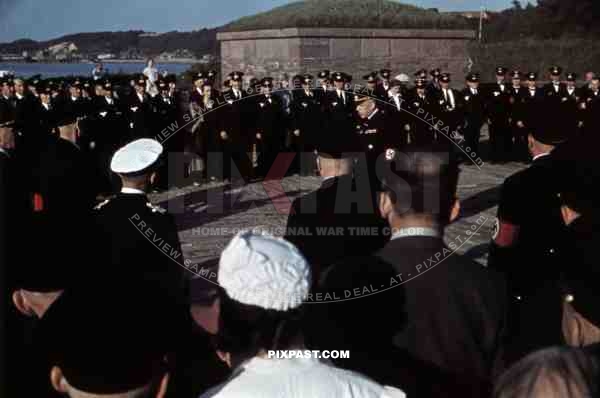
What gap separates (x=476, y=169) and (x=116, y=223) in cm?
1147

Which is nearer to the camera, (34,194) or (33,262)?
(33,262)

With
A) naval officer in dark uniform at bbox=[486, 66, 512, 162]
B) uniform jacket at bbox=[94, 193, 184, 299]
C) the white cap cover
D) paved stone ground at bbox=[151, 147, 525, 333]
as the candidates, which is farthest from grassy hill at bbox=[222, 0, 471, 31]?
uniform jacket at bbox=[94, 193, 184, 299]

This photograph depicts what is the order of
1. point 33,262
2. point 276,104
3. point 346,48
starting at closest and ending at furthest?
point 33,262 → point 276,104 → point 346,48

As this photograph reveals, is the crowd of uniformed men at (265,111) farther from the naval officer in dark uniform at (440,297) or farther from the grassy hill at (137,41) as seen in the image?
the naval officer in dark uniform at (440,297)

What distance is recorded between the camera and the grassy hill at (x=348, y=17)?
16922 millimetres

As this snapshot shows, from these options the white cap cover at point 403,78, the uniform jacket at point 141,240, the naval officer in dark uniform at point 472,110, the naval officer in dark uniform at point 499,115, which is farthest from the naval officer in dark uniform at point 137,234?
the white cap cover at point 403,78

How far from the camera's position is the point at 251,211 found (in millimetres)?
10609

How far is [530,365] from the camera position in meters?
2.04

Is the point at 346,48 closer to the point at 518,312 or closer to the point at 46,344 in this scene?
the point at 518,312

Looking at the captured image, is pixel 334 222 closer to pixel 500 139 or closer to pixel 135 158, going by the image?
pixel 135 158

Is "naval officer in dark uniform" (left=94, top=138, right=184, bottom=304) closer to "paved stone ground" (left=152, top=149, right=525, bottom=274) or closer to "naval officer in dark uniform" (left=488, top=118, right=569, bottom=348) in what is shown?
"naval officer in dark uniform" (left=488, top=118, right=569, bottom=348)

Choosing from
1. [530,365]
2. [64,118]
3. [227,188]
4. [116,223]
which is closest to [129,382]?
[530,365]

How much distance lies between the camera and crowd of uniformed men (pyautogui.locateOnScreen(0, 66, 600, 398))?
7.15 feet

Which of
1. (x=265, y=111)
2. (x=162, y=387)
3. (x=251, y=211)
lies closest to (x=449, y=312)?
(x=162, y=387)
